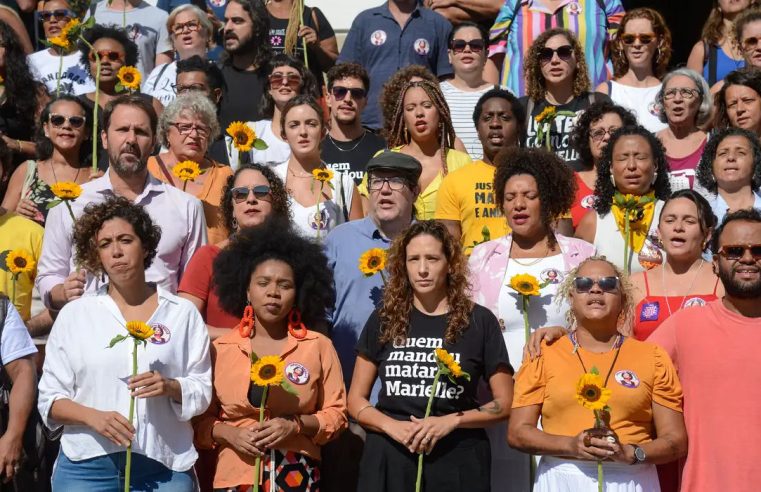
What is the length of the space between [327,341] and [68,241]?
5.54 feet

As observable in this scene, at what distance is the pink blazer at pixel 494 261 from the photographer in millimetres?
7629

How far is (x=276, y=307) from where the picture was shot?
7.14m

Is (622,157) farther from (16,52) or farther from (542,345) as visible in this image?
(16,52)

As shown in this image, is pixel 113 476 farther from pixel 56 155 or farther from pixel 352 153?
pixel 352 153

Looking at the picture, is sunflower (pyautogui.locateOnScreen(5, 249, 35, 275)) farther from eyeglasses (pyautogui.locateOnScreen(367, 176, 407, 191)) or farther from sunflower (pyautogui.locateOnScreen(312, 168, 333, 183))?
eyeglasses (pyautogui.locateOnScreen(367, 176, 407, 191))

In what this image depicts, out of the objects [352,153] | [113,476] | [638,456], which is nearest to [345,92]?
[352,153]

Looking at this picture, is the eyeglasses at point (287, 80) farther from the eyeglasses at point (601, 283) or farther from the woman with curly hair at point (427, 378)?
the eyeglasses at point (601, 283)

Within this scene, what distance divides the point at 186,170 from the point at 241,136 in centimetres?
61

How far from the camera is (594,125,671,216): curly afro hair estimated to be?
8711 mm

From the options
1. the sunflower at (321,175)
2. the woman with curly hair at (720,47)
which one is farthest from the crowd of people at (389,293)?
the woman with curly hair at (720,47)

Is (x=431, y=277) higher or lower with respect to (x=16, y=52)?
lower

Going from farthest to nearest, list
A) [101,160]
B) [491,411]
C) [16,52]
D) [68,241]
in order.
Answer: [16,52]
[101,160]
[68,241]
[491,411]

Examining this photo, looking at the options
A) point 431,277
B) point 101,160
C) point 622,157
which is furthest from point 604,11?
point 431,277

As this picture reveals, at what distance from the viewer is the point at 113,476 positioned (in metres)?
6.72
